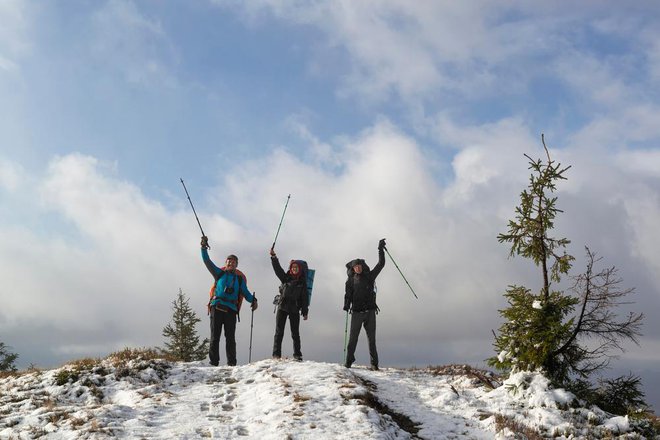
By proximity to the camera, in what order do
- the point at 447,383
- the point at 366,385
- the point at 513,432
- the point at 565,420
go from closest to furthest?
the point at 513,432
the point at 565,420
the point at 366,385
the point at 447,383

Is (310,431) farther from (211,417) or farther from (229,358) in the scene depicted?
(229,358)

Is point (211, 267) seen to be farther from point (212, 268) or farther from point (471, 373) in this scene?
point (471, 373)

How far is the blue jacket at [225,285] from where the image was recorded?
1497 cm

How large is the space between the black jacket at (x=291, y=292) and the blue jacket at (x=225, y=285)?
1.17m

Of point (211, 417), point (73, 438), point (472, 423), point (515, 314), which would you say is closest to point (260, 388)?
point (211, 417)

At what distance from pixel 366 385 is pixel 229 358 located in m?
4.56

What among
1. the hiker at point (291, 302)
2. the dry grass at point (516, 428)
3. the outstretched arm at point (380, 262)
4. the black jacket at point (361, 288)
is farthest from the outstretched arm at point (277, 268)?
the dry grass at point (516, 428)

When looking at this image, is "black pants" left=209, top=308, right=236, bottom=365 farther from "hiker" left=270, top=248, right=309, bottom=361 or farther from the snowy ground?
"hiker" left=270, top=248, right=309, bottom=361

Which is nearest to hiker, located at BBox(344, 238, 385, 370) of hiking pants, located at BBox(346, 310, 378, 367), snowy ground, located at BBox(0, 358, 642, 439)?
hiking pants, located at BBox(346, 310, 378, 367)

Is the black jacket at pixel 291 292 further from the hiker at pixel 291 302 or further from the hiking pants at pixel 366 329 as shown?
the hiking pants at pixel 366 329

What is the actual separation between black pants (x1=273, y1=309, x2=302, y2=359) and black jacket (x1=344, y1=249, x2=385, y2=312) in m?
1.64

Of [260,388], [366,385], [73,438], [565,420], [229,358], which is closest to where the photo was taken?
[73,438]

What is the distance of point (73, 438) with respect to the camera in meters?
9.17

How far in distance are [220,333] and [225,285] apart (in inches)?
57.5
